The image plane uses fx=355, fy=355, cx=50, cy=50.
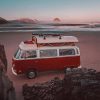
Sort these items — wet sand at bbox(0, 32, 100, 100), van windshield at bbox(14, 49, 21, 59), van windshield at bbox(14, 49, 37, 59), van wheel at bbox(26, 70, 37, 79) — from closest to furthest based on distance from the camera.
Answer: wet sand at bbox(0, 32, 100, 100) < van wheel at bbox(26, 70, 37, 79) < van windshield at bbox(14, 49, 21, 59) < van windshield at bbox(14, 49, 37, 59)

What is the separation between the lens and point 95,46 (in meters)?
5.30

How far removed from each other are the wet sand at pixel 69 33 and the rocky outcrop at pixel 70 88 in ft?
0.35

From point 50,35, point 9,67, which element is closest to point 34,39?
point 50,35

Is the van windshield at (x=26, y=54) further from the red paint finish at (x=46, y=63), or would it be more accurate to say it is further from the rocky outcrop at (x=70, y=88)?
the rocky outcrop at (x=70, y=88)

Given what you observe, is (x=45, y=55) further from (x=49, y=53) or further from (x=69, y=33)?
(x=69, y=33)

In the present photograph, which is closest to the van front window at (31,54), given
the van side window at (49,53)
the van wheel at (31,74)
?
the van side window at (49,53)

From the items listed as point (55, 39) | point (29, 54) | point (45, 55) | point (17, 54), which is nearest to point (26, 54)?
point (29, 54)

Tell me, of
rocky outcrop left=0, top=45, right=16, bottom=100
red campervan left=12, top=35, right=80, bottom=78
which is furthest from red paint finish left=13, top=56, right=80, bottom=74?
rocky outcrop left=0, top=45, right=16, bottom=100

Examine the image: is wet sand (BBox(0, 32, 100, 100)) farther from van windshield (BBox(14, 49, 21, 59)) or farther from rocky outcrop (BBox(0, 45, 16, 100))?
rocky outcrop (BBox(0, 45, 16, 100))

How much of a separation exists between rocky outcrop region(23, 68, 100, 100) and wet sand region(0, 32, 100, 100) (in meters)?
0.11

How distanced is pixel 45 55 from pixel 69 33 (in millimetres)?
674

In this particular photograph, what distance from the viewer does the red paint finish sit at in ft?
17.8

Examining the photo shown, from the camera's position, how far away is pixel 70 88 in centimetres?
476

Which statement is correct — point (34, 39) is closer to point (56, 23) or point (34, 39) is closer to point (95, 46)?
point (56, 23)
